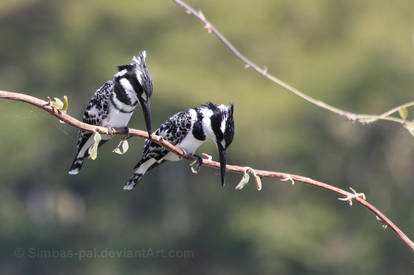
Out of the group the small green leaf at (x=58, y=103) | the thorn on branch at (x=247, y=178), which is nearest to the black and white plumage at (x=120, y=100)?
the thorn on branch at (x=247, y=178)

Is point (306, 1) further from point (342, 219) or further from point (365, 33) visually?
point (342, 219)

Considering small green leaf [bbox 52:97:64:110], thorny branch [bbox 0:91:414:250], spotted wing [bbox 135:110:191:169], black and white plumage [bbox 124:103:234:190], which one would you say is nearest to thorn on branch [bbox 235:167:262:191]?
thorny branch [bbox 0:91:414:250]

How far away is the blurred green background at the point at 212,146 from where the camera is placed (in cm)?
2438

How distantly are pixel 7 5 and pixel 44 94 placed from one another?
3.27 m

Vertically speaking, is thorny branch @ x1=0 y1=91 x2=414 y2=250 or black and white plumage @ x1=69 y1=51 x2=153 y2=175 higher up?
black and white plumage @ x1=69 y1=51 x2=153 y2=175

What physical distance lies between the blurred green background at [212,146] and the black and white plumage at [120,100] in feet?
56.1

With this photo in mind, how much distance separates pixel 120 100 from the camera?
5309 mm

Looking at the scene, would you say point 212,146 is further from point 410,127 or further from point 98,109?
point 410,127

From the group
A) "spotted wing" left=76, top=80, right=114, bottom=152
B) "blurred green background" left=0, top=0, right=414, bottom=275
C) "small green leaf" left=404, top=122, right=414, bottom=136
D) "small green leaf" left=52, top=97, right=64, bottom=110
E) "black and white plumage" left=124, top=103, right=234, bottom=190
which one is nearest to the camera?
"small green leaf" left=52, top=97, right=64, bottom=110

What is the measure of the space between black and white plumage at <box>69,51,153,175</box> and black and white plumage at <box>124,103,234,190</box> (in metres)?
0.30

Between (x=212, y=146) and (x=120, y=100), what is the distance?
17.3 metres

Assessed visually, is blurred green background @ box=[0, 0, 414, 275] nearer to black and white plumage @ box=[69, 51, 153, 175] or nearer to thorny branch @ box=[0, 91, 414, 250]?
black and white plumage @ box=[69, 51, 153, 175]

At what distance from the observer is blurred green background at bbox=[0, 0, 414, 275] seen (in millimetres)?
24375

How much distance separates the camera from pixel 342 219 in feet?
84.8
